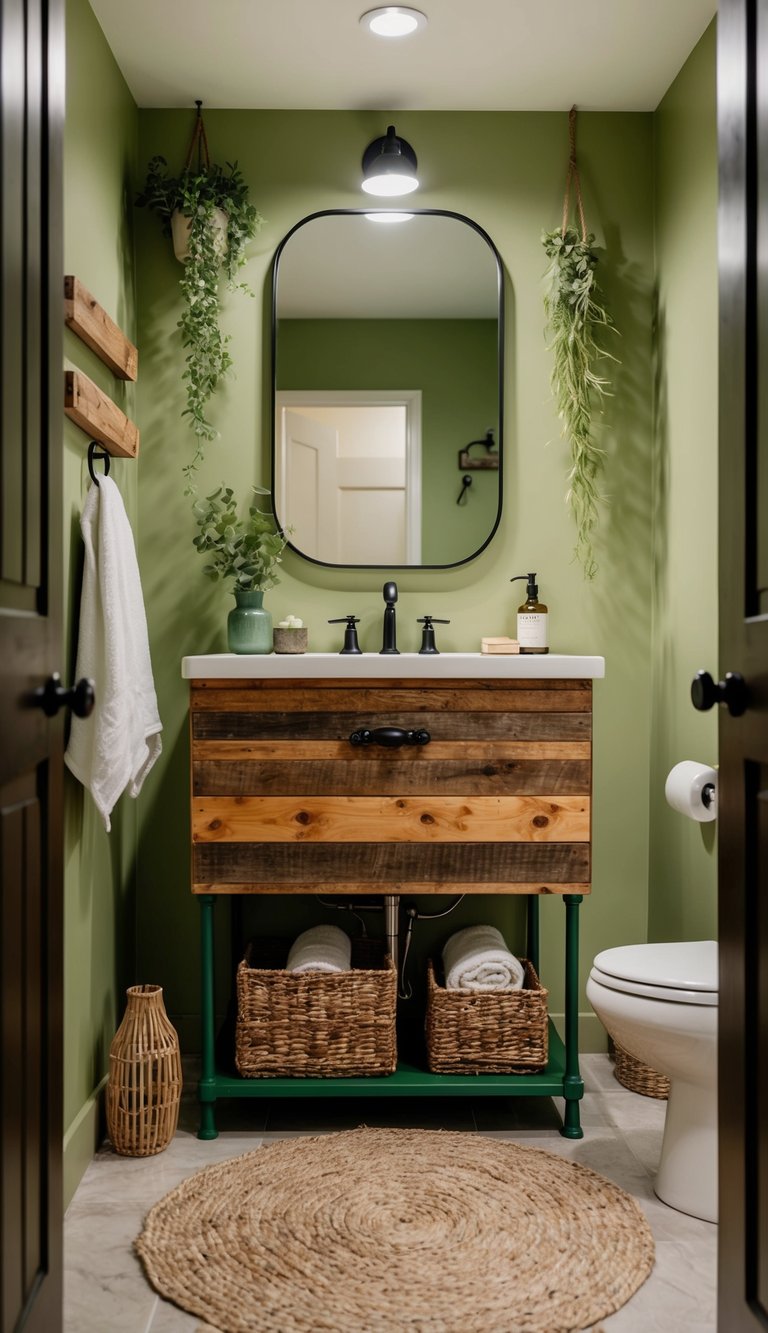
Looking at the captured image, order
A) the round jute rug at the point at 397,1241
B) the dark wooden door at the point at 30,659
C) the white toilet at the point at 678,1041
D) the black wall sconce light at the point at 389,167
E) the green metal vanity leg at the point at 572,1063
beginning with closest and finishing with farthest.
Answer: the dark wooden door at the point at 30,659, the round jute rug at the point at 397,1241, the white toilet at the point at 678,1041, the green metal vanity leg at the point at 572,1063, the black wall sconce light at the point at 389,167

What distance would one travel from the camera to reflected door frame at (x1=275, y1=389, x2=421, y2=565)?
297cm

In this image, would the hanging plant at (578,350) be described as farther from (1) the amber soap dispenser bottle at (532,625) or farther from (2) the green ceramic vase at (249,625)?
(2) the green ceramic vase at (249,625)

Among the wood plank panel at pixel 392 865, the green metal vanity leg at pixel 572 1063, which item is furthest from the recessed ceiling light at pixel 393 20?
the green metal vanity leg at pixel 572 1063

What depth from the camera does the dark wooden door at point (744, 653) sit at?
127 centimetres

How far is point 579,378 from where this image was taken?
9.59 feet

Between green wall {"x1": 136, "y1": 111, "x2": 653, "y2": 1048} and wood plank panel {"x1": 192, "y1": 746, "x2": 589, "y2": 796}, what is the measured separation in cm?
57

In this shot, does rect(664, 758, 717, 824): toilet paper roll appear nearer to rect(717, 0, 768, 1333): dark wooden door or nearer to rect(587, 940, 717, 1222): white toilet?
rect(587, 940, 717, 1222): white toilet

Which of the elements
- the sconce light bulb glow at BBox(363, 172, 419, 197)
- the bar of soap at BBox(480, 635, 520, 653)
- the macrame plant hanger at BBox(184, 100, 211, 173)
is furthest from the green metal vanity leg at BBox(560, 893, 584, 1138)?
the macrame plant hanger at BBox(184, 100, 211, 173)

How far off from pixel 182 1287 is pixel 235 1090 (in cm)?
61

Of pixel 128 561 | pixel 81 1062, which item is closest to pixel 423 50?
pixel 128 561

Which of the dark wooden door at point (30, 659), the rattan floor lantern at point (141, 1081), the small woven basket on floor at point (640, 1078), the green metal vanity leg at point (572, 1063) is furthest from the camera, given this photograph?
the small woven basket on floor at point (640, 1078)

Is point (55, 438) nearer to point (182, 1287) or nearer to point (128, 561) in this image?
point (128, 561)

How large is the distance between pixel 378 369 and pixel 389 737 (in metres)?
1.07

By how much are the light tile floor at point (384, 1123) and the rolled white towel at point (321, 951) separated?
1.19ft
